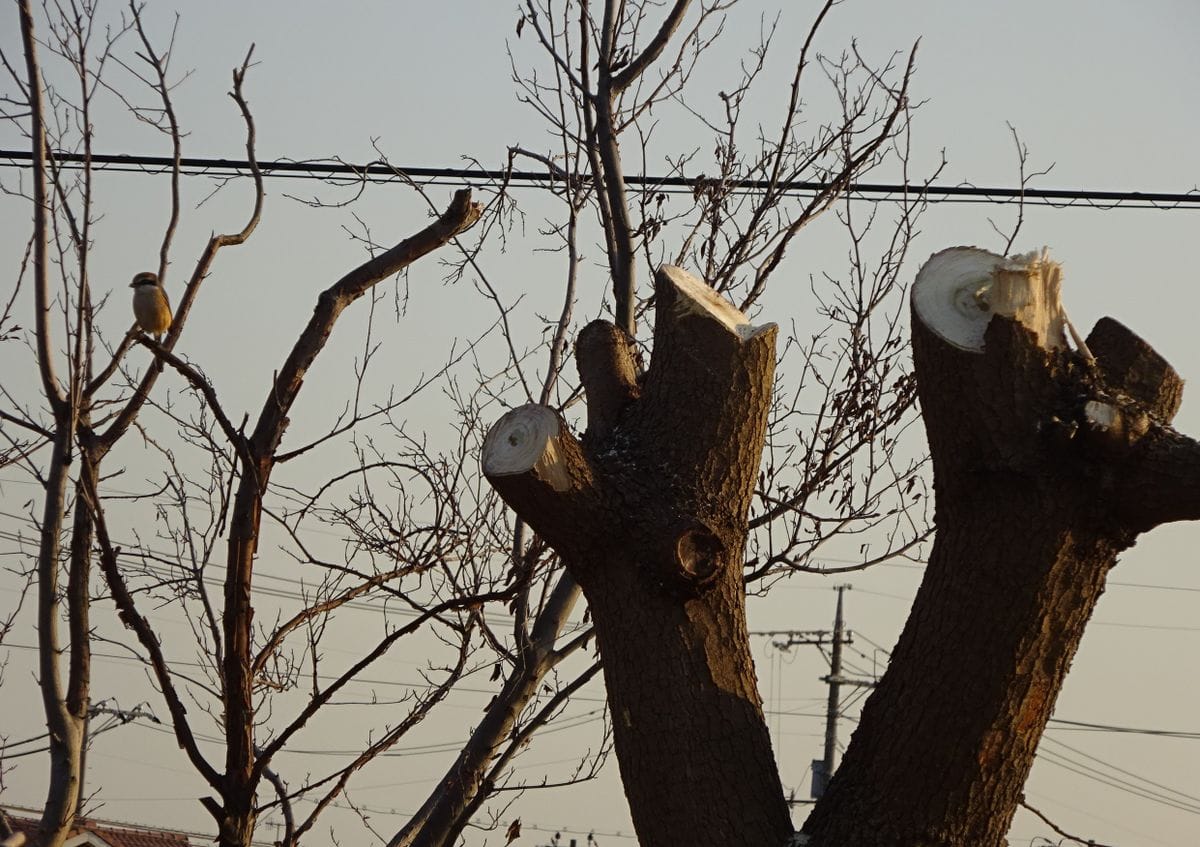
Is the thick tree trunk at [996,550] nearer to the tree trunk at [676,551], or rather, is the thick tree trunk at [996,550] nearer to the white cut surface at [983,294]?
the white cut surface at [983,294]

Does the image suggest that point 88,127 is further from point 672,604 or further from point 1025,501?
point 1025,501

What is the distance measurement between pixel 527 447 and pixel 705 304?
0.60m

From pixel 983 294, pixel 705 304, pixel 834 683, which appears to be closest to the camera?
pixel 983 294

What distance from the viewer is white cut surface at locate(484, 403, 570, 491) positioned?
2.62 metres

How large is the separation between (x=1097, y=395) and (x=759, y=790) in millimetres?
1040

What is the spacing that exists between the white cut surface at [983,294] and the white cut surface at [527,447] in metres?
0.80

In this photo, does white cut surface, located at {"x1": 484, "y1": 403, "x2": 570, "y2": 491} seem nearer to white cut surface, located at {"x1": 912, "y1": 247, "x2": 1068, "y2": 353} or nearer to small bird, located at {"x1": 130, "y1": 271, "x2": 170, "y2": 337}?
white cut surface, located at {"x1": 912, "y1": 247, "x2": 1068, "y2": 353}

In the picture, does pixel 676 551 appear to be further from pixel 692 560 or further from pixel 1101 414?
pixel 1101 414

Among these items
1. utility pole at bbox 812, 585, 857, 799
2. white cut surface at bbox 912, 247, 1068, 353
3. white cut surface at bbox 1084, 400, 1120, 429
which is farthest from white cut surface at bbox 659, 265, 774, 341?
utility pole at bbox 812, 585, 857, 799

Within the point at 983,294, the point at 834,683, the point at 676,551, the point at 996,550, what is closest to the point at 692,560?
the point at 676,551

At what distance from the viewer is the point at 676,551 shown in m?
2.65

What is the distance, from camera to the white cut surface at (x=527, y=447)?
2617 millimetres

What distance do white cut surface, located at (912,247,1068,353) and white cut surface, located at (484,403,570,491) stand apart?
0.80 metres

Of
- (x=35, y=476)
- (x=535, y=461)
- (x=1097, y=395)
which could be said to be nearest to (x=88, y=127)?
(x=35, y=476)
